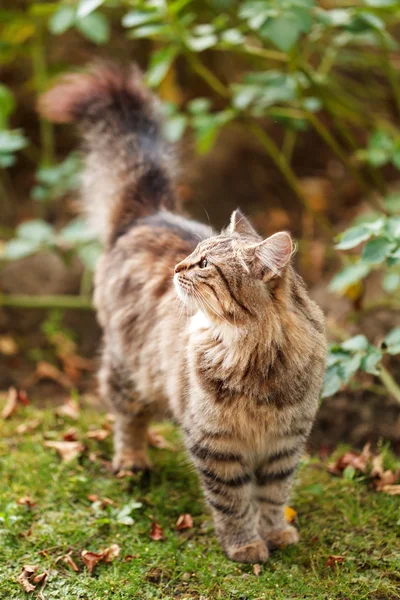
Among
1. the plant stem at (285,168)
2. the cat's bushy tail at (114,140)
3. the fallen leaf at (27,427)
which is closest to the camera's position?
the cat's bushy tail at (114,140)

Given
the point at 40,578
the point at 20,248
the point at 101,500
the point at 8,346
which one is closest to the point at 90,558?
the point at 40,578

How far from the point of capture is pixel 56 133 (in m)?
6.80

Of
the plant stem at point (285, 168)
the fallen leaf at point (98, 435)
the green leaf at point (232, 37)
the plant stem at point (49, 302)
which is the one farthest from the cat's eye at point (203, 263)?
the plant stem at point (49, 302)

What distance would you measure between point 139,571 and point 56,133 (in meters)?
4.89

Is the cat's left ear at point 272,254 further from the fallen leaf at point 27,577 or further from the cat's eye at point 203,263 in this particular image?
the fallen leaf at point 27,577

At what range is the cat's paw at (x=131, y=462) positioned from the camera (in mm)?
3393

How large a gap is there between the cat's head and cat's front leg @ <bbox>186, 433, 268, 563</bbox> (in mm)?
496

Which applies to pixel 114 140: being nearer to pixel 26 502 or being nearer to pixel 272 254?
pixel 272 254

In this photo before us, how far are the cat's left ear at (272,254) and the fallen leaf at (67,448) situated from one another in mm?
1448

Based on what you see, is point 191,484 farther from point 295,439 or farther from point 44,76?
point 44,76

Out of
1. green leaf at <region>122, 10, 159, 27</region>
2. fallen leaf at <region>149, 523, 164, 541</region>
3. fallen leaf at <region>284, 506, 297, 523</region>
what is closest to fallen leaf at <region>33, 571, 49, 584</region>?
fallen leaf at <region>149, 523, 164, 541</region>

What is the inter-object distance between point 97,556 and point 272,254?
1271mm

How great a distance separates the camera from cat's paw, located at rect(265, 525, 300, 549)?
2887 mm

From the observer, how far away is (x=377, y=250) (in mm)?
3012
